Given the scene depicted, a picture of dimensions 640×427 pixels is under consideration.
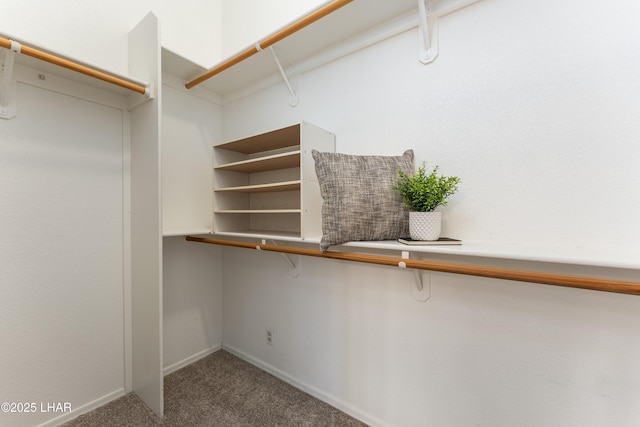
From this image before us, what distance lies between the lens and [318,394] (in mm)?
1475

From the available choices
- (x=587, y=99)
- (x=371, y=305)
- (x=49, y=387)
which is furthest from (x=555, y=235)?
(x=49, y=387)

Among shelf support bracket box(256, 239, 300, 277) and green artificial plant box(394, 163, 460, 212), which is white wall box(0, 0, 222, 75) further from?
green artificial plant box(394, 163, 460, 212)

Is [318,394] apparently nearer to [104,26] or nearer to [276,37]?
[276,37]

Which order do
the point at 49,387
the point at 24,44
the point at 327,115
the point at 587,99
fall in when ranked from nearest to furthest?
1. the point at 587,99
2. the point at 24,44
3. the point at 49,387
4. the point at 327,115

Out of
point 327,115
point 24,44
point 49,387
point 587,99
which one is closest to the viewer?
point 587,99

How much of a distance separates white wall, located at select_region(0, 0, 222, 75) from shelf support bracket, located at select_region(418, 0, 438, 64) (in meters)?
1.32

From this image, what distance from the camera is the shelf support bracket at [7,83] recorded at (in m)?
1.03

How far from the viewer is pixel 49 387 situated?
→ 126 cm

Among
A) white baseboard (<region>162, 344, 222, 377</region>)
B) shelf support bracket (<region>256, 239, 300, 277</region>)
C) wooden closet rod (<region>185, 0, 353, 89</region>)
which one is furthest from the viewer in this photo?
white baseboard (<region>162, 344, 222, 377</region>)

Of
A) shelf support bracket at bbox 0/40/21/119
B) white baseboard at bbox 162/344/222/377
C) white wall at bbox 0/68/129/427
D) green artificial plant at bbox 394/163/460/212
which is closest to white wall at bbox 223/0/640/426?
green artificial plant at bbox 394/163/460/212

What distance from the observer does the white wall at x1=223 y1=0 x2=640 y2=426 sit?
0.83 m

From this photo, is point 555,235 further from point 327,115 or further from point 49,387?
point 49,387

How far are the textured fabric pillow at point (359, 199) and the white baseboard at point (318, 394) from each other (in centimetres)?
94

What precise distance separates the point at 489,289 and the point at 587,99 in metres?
0.75
